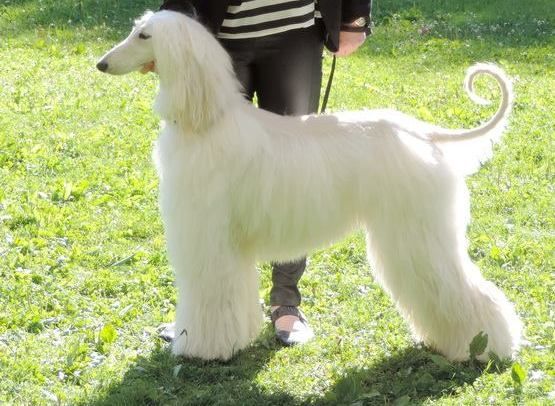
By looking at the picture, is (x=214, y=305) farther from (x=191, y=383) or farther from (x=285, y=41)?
(x=285, y=41)

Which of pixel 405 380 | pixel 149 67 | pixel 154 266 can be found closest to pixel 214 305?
pixel 405 380

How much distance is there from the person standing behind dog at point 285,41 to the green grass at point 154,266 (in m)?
0.42

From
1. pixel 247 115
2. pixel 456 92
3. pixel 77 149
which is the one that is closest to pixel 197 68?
pixel 247 115

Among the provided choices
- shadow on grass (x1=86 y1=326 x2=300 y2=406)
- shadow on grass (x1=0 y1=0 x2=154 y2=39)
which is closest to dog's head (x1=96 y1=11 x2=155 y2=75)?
shadow on grass (x1=86 y1=326 x2=300 y2=406)

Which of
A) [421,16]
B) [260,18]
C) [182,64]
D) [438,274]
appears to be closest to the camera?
[182,64]

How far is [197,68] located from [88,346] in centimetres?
134

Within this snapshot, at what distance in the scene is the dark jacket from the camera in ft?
13.4

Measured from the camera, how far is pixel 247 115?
3898mm

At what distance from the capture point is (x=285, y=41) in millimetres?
→ 4250

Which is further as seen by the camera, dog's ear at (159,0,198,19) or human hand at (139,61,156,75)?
dog's ear at (159,0,198,19)

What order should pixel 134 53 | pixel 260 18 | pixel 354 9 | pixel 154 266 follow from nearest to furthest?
pixel 134 53 → pixel 260 18 → pixel 354 9 → pixel 154 266

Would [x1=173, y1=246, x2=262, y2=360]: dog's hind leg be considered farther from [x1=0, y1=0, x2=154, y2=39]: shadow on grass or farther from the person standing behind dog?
[x1=0, y1=0, x2=154, y2=39]: shadow on grass

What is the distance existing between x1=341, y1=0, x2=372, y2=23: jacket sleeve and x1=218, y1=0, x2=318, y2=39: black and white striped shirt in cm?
25

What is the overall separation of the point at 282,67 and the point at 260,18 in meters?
0.23
